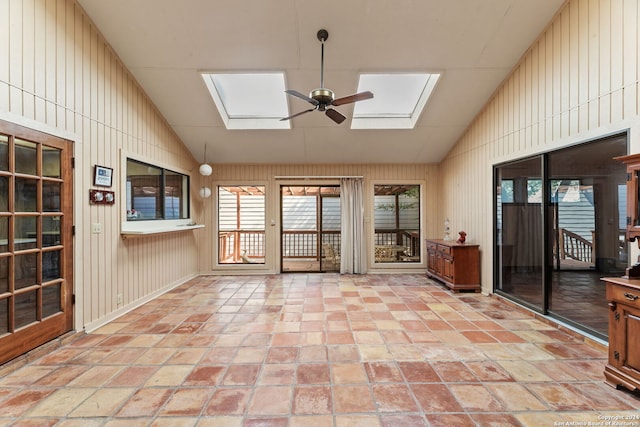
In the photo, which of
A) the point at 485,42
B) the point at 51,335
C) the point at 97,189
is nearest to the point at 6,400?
the point at 51,335

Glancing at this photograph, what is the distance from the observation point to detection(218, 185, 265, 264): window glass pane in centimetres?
630

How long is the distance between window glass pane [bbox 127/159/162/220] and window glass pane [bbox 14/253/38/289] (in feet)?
4.39

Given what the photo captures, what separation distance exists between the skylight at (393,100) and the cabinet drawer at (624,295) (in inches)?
124

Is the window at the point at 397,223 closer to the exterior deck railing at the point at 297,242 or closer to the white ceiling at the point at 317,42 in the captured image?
the exterior deck railing at the point at 297,242

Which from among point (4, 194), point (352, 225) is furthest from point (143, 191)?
point (352, 225)

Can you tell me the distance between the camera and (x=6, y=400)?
195 cm

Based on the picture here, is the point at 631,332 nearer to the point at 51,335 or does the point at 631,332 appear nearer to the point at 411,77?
the point at 411,77

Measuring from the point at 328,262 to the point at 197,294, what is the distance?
11.7ft

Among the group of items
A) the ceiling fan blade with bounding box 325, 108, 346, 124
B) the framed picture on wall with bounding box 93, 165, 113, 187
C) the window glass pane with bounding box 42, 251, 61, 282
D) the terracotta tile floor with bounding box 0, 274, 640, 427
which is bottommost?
the terracotta tile floor with bounding box 0, 274, 640, 427

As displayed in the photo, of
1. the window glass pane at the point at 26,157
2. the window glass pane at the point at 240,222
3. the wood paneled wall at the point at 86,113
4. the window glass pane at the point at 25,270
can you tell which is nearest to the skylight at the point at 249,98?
the wood paneled wall at the point at 86,113

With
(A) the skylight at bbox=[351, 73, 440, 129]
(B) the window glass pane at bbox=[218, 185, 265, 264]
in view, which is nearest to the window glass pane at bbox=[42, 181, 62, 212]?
(B) the window glass pane at bbox=[218, 185, 265, 264]

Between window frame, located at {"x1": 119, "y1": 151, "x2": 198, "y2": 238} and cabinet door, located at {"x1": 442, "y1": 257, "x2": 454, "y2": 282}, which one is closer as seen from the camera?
window frame, located at {"x1": 119, "y1": 151, "x2": 198, "y2": 238}

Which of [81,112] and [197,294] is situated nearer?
[81,112]

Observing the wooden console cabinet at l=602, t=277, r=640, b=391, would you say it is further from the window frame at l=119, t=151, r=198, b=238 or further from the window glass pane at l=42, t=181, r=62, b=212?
the window glass pane at l=42, t=181, r=62, b=212
